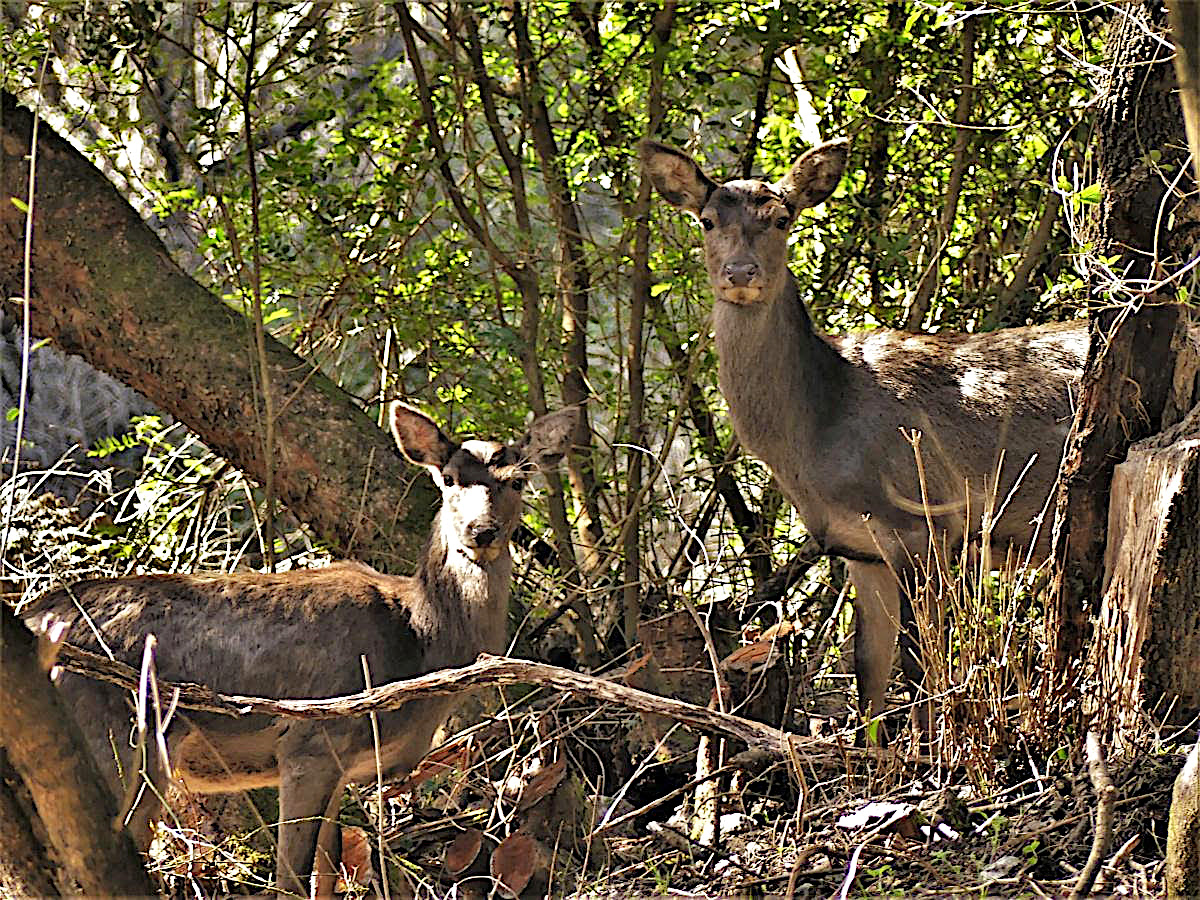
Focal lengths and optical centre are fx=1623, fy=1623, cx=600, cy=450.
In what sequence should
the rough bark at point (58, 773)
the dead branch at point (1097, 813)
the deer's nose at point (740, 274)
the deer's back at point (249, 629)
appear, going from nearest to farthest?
the rough bark at point (58, 773), the dead branch at point (1097, 813), the deer's back at point (249, 629), the deer's nose at point (740, 274)

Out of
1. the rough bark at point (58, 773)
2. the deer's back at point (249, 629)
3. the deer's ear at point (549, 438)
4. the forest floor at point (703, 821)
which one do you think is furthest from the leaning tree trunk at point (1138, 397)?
the rough bark at point (58, 773)

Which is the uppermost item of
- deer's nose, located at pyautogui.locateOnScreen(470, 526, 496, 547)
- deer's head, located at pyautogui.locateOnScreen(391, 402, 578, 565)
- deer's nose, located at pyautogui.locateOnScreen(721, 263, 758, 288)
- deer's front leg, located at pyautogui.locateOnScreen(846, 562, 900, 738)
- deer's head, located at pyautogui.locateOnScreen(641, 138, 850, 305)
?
deer's head, located at pyautogui.locateOnScreen(641, 138, 850, 305)

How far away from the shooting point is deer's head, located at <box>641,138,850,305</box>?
21.3 ft

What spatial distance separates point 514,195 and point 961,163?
2.22m

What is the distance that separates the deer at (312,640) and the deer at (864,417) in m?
0.95

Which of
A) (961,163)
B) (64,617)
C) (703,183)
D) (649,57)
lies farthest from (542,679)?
(961,163)

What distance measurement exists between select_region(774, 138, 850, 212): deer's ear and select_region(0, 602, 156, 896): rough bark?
411 centimetres

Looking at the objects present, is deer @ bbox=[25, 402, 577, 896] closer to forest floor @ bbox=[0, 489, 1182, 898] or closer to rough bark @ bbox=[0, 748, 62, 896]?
forest floor @ bbox=[0, 489, 1182, 898]

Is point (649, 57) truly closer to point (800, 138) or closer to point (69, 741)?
point (800, 138)

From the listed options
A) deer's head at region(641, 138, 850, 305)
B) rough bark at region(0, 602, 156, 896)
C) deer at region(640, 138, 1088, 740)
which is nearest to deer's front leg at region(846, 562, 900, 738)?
deer at region(640, 138, 1088, 740)

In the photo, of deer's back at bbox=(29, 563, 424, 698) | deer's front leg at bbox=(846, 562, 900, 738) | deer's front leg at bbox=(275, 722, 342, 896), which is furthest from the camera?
deer's front leg at bbox=(846, 562, 900, 738)

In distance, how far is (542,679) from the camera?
4.54 m

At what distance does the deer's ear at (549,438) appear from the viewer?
6.34 meters

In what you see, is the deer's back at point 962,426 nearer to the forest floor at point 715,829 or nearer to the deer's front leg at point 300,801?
the forest floor at point 715,829
